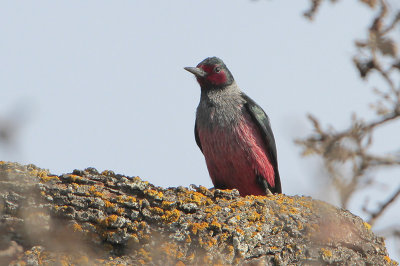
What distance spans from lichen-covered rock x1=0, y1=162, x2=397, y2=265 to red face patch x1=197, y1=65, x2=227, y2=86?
3567mm

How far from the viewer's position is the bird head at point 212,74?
8005mm

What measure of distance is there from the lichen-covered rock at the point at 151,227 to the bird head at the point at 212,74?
3.55 metres

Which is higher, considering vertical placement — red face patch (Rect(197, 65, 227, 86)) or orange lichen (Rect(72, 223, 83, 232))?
red face patch (Rect(197, 65, 227, 86))

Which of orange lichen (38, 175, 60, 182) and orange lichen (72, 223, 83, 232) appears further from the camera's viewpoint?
orange lichen (38, 175, 60, 182)

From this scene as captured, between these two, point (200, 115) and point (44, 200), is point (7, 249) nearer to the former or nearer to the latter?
point (44, 200)

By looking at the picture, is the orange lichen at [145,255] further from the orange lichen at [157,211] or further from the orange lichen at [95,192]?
the orange lichen at [95,192]

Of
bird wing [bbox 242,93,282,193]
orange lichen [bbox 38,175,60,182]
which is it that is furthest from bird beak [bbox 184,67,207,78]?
orange lichen [bbox 38,175,60,182]

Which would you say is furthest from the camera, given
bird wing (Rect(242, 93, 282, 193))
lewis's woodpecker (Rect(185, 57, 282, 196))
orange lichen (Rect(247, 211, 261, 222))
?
bird wing (Rect(242, 93, 282, 193))

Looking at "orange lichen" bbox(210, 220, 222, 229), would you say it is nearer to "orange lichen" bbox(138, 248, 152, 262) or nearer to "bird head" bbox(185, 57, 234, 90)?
"orange lichen" bbox(138, 248, 152, 262)

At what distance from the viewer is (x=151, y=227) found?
13.2 ft

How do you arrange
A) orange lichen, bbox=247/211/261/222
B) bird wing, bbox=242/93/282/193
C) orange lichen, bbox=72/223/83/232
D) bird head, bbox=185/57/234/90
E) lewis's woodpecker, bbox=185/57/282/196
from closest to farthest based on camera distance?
orange lichen, bbox=72/223/83/232 → orange lichen, bbox=247/211/261/222 → lewis's woodpecker, bbox=185/57/282/196 → bird wing, bbox=242/93/282/193 → bird head, bbox=185/57/234/90

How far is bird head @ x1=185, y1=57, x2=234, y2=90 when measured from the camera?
26.3ft

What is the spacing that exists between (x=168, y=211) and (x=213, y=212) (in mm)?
365

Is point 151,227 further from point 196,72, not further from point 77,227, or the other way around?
point 196,72
